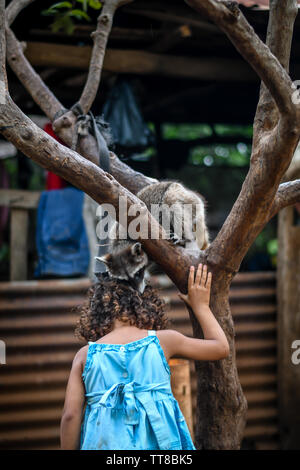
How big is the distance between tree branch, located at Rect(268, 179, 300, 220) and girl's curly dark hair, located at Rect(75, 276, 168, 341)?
774mm

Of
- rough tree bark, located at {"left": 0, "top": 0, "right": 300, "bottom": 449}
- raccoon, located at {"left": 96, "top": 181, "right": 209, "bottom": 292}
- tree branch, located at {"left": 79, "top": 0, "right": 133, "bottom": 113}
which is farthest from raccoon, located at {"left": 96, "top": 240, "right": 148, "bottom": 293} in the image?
tree branch, located at {"left": 79, "top": 0, "right": 133, "bottom": 113}

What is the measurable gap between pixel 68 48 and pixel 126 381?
11.2 ft

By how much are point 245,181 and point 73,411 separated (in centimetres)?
133

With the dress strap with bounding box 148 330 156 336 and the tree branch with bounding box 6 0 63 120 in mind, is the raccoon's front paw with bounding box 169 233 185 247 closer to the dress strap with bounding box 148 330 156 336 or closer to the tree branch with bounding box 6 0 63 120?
the dress strap with bounding box 148 330 156 336

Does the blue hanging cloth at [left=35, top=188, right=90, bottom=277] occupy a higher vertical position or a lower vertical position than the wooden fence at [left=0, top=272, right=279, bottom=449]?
higher

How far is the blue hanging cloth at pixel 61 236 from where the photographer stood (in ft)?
16.0

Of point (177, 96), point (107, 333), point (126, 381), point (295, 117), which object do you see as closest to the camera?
point (295, 117)

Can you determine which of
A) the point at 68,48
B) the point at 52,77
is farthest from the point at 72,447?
the point at 52,77

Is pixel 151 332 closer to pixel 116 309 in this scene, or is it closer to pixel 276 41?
pixel 116 309

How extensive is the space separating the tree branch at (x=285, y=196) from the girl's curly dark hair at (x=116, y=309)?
0.77 meters

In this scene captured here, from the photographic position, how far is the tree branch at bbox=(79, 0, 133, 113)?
3.03 m

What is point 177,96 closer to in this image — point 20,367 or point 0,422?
point 20,367

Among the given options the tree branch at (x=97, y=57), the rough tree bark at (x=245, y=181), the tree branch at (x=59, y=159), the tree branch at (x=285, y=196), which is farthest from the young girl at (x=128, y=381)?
the tree branch at (x=97, y=57)
